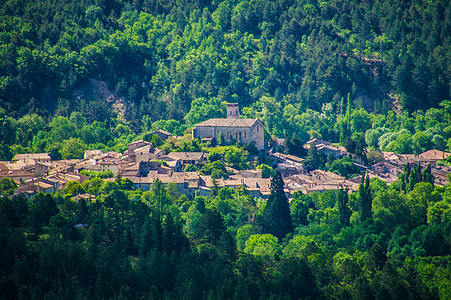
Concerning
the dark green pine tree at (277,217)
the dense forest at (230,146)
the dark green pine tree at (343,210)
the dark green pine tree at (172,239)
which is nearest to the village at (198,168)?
the dense forest at (230,146)

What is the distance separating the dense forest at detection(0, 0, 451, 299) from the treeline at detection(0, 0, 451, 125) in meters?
0.32

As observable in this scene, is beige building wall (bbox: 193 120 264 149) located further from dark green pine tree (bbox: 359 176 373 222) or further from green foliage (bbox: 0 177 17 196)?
green foliage (bbox: 0 177 17 196)

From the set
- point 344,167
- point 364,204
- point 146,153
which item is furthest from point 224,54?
point 364,204

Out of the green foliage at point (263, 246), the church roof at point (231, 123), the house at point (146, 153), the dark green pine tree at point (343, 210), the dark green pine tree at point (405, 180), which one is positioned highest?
the church roof at point (231, 123)

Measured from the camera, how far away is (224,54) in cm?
13525

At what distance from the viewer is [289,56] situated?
134 m

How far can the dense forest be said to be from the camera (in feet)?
168

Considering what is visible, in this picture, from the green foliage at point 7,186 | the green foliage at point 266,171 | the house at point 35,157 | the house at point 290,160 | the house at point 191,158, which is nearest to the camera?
the green foliage at point 7,186

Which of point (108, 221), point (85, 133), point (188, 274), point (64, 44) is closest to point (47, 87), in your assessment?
point (64, 44)

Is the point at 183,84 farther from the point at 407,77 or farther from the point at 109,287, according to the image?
the point at 109,287

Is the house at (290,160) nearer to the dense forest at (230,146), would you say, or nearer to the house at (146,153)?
the dense forest at (230,146)

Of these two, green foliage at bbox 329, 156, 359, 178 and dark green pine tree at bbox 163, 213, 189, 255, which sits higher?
green foliage at bbox 329, 156, 359, 178

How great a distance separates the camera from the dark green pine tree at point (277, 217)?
68750 millimetres

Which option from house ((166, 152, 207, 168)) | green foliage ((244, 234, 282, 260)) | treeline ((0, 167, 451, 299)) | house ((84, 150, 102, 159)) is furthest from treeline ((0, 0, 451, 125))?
green foliage ((244, 234, 282, 260))
